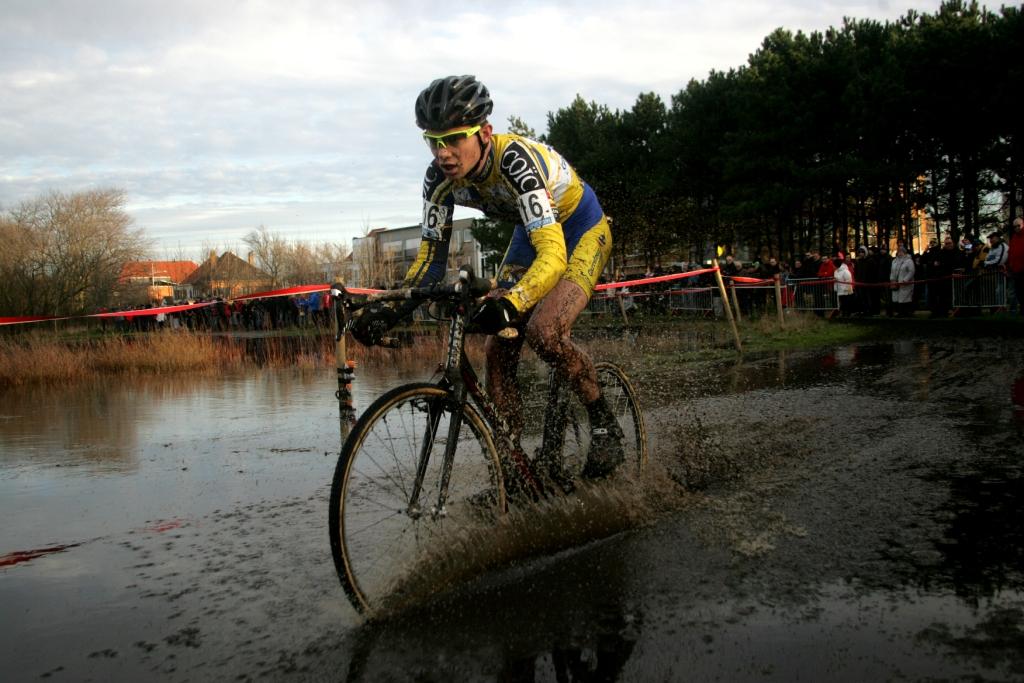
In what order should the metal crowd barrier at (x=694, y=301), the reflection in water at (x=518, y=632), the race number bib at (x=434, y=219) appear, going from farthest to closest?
the metal crowd barrier at (x=694, y=301) < the race number bib at (x=434, y=219) < the reflection in water at (x=518, y=632)

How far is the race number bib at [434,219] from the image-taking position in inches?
186

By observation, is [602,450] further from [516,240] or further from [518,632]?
[518,632]

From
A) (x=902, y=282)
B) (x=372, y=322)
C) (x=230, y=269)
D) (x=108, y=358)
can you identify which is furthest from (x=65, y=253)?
(x=230, y=269)

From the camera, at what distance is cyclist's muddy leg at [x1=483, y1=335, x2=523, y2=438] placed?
4.60 metres

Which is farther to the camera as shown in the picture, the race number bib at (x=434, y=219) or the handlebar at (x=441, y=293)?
the race number bib at (x=434, y=219)

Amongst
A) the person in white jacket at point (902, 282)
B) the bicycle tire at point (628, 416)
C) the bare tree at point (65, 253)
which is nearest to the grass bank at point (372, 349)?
the person in white jacket at point (902, 282)

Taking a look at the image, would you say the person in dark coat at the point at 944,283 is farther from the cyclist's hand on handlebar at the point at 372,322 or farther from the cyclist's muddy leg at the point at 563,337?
the cyclist's hand on handlebar at the point at 372,322

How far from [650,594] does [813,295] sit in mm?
20879

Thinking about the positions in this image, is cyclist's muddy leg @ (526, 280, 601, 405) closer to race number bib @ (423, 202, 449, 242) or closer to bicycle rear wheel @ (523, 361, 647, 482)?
bicycle rear wheel @ (523, 361, 647, 482)

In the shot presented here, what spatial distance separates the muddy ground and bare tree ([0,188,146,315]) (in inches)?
1174

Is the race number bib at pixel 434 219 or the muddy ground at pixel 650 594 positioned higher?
the race number bib at pixel 434 219

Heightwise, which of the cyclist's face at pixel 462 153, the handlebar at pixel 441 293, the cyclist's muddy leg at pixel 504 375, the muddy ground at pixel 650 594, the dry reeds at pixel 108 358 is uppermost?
the cyclist's face at pixel 462 153

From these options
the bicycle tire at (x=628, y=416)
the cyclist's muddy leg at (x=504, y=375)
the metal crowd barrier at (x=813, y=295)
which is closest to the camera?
the cyclist's muddy leg at (x=504, y=375)

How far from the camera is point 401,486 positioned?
374 centimetres
